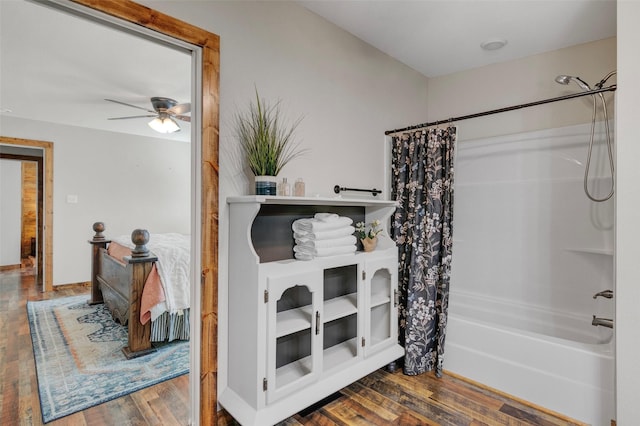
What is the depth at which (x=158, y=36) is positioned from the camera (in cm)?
149

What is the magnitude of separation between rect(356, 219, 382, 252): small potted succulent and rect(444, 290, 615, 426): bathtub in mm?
804

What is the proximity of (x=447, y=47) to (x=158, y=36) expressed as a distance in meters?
2.07

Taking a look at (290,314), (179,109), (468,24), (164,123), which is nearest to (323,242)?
(290,314)

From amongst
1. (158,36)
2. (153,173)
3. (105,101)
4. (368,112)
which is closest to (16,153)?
(153,173)

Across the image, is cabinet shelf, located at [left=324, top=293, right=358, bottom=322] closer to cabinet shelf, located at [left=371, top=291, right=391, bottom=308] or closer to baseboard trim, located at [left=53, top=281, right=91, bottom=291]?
cabinet shelf, located at [left=371, top=291, right=391, bottom=308]

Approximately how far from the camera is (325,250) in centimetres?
186

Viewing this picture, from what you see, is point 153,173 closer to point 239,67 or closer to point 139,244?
point 139,244

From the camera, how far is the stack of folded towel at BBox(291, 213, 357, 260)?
72.6 inches

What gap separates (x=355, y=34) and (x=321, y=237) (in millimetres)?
1539

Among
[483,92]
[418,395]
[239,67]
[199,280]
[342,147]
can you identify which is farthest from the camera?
[483,92]

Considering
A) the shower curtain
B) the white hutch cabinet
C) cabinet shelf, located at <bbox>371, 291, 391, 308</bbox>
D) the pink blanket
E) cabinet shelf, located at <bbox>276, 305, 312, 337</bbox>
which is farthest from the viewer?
the pink blanket

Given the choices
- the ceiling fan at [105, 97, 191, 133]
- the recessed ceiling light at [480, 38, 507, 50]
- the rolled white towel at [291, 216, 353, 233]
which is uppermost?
the recessed ceiling light at [480, 38, 507, 50]

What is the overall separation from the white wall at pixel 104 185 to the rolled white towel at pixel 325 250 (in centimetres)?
435

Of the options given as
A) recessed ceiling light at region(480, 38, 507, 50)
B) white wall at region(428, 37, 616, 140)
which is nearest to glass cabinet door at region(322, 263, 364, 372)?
white wall at region(428, 37, 616, 140)
